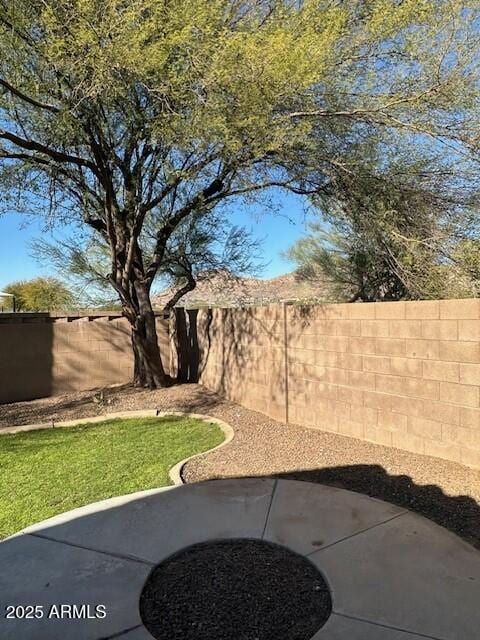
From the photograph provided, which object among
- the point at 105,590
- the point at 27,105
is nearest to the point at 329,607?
the point at 105,590

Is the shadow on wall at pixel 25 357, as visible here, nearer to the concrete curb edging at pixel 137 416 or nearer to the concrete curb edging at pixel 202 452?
the concrete curb edging at pixel 137 416

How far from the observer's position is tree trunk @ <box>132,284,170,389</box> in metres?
9.56

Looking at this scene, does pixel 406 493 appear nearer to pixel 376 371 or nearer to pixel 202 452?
pixel 376 371

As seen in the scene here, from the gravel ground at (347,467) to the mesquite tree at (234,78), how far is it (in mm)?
3657

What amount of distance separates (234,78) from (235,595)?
17.6 ft

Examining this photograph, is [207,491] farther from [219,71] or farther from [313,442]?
[219,71]

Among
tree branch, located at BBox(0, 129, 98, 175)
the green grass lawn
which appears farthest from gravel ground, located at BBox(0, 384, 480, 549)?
tree branch, located at BBox(0, 129, 98, 175)

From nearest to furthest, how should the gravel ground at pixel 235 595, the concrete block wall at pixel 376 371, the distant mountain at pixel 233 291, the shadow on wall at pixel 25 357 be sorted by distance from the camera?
the gravel ground at pixel 235 595, the concrete block wall at pixel 376 371, the shadow on wall at pixel 25 357, the distant mountain at pixel 233 291

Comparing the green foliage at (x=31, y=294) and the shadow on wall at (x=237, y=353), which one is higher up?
the green foliage at (x=31, y=294)

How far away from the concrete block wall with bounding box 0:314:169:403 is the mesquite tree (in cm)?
328

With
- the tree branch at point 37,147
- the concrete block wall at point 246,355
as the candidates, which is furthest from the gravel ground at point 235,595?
the tree branch at point 37,147

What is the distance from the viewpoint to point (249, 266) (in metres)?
12.8

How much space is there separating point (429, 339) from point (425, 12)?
4092 millimetres

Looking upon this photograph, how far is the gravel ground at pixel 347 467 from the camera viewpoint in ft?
13.4
